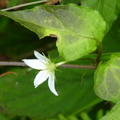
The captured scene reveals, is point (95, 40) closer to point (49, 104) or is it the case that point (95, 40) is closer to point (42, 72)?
point (42, 72)

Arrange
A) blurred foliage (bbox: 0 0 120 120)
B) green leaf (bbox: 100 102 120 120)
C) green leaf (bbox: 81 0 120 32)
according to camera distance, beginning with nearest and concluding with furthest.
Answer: green leaf (bbox: 100 102 120 120)
green leaf (bbox: 81 0 120 32)
blurred foliage (bbox: 0 0 120 120)

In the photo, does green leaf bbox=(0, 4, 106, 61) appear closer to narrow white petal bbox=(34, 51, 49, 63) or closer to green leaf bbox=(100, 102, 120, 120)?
narrow white petal bbox=(34, 51, 49, 63)

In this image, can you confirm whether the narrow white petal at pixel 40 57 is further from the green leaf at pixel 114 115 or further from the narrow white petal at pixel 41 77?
the green leaf at pixel 114 115

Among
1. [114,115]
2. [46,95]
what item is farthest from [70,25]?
[46,95]

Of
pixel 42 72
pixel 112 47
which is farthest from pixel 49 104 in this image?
pixel 42 72

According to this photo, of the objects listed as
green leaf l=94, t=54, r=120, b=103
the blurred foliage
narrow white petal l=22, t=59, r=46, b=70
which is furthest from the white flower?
the blurred foliage
